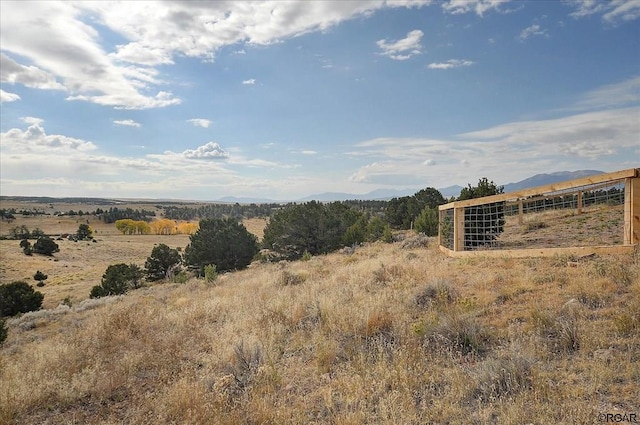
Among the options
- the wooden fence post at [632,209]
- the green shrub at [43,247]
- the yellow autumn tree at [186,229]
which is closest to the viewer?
the wooden fence post at [632,209]

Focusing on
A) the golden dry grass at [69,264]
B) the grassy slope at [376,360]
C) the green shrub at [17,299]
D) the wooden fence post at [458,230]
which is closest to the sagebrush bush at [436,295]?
the grassy slope at [376,360]

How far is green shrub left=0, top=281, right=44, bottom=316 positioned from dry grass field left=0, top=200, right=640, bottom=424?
95.6ft

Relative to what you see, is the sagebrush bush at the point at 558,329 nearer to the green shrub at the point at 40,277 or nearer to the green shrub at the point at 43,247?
the green shrub at the point at 40,277

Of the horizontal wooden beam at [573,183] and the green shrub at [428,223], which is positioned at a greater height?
the horizontal wooden beam at [573,183]

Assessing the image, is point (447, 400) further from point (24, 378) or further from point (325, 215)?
point (325, 215)

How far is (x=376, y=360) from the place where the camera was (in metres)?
4.80

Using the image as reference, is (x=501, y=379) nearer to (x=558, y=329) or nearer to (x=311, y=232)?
(x=558, y=329)

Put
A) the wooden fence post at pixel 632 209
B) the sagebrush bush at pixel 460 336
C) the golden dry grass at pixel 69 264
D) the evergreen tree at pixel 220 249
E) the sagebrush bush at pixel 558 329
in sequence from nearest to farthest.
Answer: the sagebrush bush at pixel 558 329
the sagebrush bush at pixel 460 336
the wooden fence post at pixel 632 209
the evergreen tree at pixel 220 249
the golden dry grass at pixel 69 264

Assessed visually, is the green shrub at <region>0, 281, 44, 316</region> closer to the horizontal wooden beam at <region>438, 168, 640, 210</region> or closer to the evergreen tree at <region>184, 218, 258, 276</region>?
the evergreen tree at <region>184, 218, 258, 276</region>

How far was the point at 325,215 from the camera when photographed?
31156 millimetres

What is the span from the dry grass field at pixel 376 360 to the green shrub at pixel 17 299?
2915cm

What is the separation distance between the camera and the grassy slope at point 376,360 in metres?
3.76

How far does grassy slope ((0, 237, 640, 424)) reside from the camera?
3758 millimetres

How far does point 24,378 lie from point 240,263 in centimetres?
3016
